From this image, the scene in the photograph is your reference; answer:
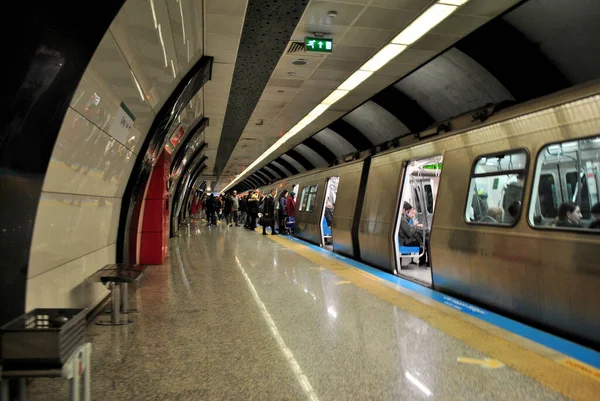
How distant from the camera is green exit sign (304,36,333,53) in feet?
20.3

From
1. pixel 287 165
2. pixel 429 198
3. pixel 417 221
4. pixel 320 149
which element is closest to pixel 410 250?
pixel 417 221

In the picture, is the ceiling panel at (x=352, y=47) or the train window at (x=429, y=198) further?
the train window at (x=429, y=198)

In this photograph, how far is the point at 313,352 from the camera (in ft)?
12.3

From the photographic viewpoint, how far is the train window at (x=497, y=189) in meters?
4.87

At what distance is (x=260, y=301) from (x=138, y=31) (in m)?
3.44

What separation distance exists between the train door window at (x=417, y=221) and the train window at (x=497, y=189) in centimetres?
270

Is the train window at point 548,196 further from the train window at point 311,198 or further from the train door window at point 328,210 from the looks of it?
the train window at point 311,198

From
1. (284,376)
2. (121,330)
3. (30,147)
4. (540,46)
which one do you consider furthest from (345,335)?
(540,46)

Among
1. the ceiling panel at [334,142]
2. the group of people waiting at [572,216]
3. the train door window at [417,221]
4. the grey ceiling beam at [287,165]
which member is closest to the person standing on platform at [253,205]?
the ceiling panel at [334,142]

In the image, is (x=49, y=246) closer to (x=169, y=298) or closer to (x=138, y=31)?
(x=138, y=31)

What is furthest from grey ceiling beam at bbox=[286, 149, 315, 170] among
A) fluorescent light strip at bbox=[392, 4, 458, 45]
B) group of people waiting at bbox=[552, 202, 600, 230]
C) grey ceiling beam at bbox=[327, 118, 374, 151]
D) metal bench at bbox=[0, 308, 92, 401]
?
metal bench at bbox=[0, 308, 92, 401]

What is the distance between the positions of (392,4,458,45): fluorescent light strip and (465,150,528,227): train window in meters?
1.84

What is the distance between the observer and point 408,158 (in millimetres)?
7621

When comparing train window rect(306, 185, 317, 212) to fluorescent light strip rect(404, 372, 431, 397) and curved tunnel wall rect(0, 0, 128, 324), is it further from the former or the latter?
curved tunnel wall rect(0, 0, 128, 324)
